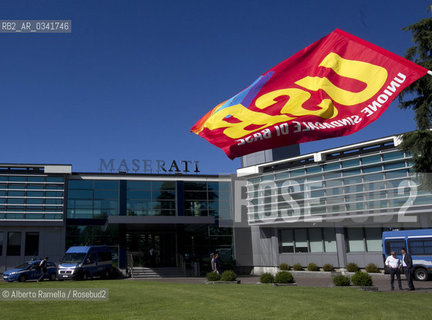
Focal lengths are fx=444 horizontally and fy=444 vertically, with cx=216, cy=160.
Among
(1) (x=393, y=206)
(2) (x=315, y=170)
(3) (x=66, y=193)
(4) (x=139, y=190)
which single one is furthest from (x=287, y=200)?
(3) (x=66, y=193)

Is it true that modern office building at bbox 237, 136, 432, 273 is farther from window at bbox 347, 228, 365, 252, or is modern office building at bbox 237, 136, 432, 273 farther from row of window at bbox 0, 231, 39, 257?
row of window at bbox 0, 231, 39, 257

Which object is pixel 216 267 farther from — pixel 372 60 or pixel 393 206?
pixel 372 60

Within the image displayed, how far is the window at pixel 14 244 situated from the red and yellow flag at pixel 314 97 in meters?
33.4

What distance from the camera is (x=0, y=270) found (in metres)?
37.4

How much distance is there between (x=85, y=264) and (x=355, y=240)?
1989 cm

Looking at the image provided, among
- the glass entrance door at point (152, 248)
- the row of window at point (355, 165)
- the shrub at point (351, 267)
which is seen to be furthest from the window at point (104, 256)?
the shrub at point (351, 267)

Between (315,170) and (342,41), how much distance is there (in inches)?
1059

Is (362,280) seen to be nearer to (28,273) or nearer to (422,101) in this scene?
(422,101)

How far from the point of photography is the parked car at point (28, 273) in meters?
29.9

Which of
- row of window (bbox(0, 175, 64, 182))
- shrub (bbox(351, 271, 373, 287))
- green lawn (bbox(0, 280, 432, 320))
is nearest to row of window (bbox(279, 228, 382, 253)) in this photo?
shrub (bbox(351, 271, 373, 287))

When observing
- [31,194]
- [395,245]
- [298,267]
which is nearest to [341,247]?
[298,267]

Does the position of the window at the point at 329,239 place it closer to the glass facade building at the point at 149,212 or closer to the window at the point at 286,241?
the window at the point at 286,241

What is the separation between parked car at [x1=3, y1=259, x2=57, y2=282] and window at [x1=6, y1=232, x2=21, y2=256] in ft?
23.9

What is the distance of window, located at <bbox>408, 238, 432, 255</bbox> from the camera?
2581cm
